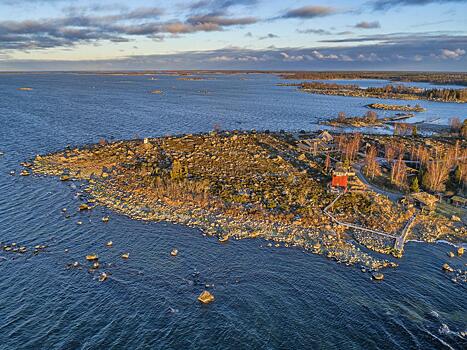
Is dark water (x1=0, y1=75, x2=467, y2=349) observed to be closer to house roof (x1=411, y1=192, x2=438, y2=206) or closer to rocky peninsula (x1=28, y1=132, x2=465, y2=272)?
rocky peninsula (x1=28, y1=132, x2=465, y2=272)

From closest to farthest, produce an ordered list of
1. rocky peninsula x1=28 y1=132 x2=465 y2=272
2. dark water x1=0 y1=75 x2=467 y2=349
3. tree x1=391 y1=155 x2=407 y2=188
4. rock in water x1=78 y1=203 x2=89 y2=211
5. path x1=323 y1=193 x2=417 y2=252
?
dark water x1=0 y1=75 x2=467 y2=349 → path x1=323 y1=193 x2=417 y2=252 → rocky peninsula x1=28 y1=132 x2=465 y2=272 → rock in water x1=78 y1=203 x2=89 y2=211 → tree x1=391 y1=155 x2=407 y2=188

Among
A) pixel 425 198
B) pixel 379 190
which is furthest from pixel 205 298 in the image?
pixel 379 190

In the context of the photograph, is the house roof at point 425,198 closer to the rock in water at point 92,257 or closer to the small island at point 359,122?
the rock in water at point 92,257

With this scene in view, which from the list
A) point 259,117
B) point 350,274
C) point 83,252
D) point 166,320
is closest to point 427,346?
point 350,274

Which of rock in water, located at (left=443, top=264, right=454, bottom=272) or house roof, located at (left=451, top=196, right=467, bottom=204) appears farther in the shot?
house roof, located at (left=451, top=196, right=467, bottom=204)

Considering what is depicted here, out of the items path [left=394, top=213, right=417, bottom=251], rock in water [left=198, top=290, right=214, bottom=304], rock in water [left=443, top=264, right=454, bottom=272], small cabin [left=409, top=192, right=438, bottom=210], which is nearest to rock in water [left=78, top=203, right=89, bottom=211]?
rock in water [left=198, top=290, right=214, bottom=304]

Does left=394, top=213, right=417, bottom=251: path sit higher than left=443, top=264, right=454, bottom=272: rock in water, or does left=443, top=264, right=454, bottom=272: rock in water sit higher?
left=394, top=213, right=417, bottom=251: path

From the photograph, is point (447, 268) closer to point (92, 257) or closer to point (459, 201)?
point (459, 201)
